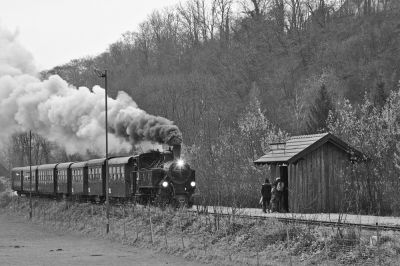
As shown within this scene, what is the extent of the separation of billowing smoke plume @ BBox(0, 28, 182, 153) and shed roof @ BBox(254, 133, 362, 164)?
39.5 ft

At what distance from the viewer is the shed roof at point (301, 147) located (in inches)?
1224

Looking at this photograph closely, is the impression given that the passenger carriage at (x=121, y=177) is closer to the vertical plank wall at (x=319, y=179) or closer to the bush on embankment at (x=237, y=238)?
the bush on embankment at (x=237, y=238)

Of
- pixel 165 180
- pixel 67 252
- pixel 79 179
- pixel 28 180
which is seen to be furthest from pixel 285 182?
pixel 28 180

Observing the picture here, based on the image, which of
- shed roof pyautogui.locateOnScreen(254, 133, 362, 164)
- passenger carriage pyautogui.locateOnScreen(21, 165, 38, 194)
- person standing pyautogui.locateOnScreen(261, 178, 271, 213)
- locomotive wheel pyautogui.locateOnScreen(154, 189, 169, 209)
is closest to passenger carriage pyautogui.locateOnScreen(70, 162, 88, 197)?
locomotive wheel pyautogui.locateOnScreen(154, 189, 169, 209)

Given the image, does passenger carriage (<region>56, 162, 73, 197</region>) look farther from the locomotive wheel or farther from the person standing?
the person standing

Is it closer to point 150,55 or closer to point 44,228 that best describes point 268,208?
point 44,228

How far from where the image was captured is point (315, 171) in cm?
3153

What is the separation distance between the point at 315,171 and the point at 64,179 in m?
27.2

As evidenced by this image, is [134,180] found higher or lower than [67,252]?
higher

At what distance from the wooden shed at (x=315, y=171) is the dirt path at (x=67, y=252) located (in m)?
9.08

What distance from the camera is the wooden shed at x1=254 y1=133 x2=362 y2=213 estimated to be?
31.1 meters

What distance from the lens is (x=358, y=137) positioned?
35906 millimetres

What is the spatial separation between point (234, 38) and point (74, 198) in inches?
2006

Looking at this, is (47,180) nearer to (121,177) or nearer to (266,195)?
(121,177)
